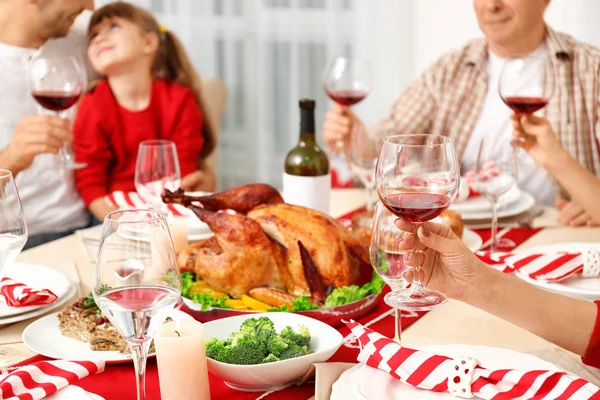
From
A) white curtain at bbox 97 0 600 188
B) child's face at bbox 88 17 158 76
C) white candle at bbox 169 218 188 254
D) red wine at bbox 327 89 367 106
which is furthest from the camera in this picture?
white curtain at bbox 97 0 600 188

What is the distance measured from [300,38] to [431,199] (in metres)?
3.00

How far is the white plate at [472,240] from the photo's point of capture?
1.68 metres

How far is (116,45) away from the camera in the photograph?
2566 millimetres

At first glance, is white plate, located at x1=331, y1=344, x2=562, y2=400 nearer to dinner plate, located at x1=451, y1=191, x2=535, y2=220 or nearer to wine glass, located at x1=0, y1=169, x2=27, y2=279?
wine glass, located at x1=0, y1=169, x2=27, y2=279

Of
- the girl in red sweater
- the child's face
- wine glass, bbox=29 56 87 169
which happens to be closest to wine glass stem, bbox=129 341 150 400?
wine glass, bbox=29 56 87 169

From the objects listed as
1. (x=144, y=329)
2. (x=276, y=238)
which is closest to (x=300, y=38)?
(x=276, y=238)

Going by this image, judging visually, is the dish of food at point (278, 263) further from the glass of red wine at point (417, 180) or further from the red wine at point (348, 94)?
the red wine at point (348, 94)

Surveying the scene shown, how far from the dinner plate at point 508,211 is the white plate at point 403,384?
85 cm

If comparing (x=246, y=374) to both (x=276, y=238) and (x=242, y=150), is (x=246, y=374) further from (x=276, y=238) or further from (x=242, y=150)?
(x=242, y=150)

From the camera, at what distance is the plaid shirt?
96.0 inches

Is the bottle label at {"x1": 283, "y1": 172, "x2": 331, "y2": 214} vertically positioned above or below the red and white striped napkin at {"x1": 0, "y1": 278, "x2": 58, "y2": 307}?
above

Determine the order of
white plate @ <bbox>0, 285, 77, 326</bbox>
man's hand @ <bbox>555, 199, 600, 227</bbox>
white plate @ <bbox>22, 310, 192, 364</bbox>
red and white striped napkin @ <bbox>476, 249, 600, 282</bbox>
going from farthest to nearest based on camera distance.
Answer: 1. man's hand @ <bbox>555, 199, 600, 227</bbox>
2. red and white striped napkin @ <bbox>476, 249, 600, 282</bbox>
3. white plate @ <bbox>0, 285, 77, 326</bbox>
4. white plate @ <bbox>22, 310, 192, 364</bbox>

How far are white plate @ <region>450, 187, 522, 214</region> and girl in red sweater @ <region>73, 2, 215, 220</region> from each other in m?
1.09

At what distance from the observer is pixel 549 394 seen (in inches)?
37.1
